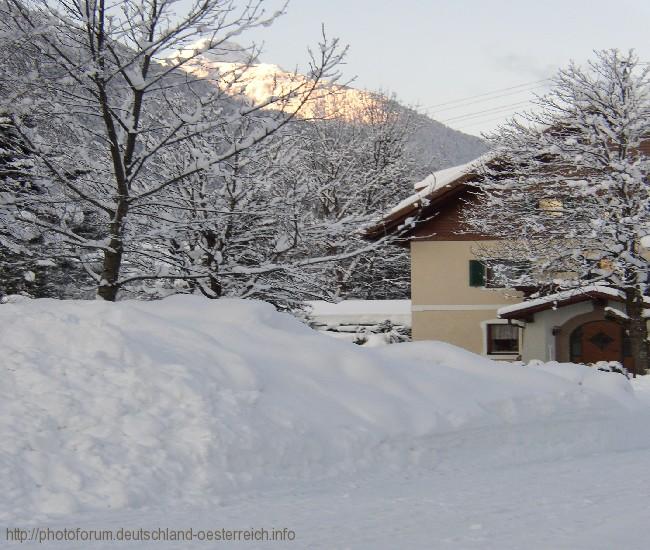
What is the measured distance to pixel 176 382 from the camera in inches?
276

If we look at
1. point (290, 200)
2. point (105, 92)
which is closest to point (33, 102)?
point (105, 92)

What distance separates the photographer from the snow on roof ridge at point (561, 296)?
2366 cm

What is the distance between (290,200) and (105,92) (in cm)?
419

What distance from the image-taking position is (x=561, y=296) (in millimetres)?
24016

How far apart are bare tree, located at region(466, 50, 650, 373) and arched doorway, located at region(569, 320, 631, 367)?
3872 millimetres

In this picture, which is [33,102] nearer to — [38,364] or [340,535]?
[38,364]

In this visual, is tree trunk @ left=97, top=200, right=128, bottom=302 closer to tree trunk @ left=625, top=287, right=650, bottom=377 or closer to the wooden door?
tree trunk @ left=625, top=287, right=650, bottom=377

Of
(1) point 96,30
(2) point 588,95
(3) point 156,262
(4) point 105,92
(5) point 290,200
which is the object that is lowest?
(3) point 156,262

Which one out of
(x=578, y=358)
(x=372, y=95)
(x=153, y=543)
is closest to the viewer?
(x=153, y=543)

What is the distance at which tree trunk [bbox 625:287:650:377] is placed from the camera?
74.8 feet

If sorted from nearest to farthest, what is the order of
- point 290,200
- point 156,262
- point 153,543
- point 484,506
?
point 153,543, point 484,506, point 290,200, point 156,262

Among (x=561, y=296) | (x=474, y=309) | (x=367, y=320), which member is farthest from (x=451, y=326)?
(x=561, y=296)

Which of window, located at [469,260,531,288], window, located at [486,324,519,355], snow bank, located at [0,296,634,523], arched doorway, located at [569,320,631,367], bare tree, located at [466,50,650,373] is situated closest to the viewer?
snow bank, located at [0,296,634,523]

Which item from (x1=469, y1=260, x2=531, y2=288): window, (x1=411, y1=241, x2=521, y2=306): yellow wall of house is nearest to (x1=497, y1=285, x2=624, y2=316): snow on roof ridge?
(x1=469, y1=260, x2=531, y2=288): window
